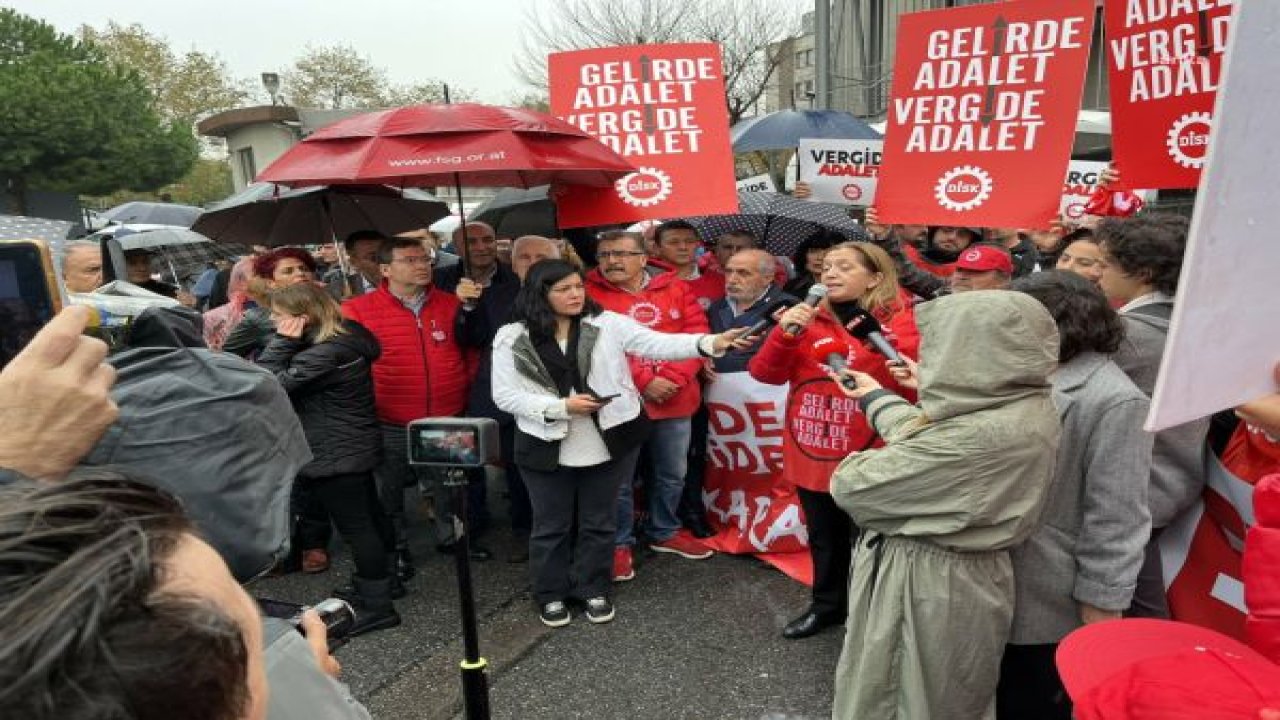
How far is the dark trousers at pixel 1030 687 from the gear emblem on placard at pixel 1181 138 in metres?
2.29

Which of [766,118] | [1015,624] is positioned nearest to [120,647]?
[1015,624]

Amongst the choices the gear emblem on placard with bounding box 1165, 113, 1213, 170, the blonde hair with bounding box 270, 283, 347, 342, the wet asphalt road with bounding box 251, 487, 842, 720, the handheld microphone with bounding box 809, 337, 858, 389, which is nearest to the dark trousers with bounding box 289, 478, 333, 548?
the wet asphalt road with bounding box 251, 487, 842, 720

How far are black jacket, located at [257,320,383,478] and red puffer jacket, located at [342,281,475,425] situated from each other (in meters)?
0.33

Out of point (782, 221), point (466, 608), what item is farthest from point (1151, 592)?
point (782, 221)

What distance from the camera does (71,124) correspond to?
22984 millimetres

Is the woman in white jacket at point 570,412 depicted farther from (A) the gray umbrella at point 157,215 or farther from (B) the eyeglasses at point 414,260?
(A) the gray umbrella at point 157,215

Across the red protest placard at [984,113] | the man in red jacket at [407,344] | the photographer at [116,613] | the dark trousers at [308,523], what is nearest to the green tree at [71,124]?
the dark trousers at [308,523]

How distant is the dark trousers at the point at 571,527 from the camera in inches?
152

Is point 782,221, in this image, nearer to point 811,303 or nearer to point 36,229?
point 811,303

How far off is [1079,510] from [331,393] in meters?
3.13

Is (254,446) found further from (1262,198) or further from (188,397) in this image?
(1262,198)

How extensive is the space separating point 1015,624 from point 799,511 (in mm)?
2123

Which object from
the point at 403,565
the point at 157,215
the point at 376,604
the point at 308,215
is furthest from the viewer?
the point at 157,215

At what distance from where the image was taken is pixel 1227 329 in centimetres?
113
